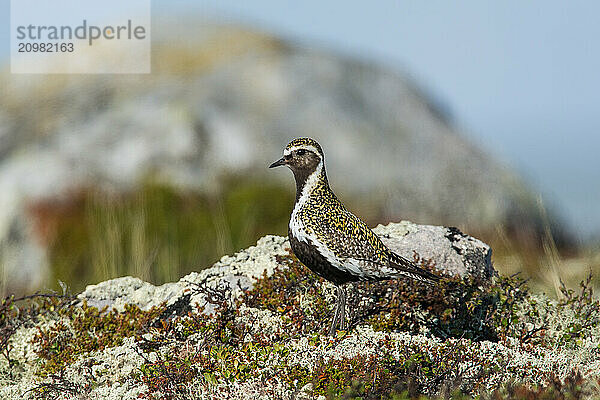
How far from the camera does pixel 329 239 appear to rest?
16.8 feet

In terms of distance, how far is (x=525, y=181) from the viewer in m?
11.8

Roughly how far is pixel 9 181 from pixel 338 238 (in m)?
6.93

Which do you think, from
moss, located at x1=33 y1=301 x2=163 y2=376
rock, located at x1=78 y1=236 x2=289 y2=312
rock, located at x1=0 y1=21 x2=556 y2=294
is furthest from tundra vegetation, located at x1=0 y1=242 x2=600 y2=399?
rock, located at x1=0 y1=21 x2=556 y2=294

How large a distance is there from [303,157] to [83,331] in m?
2.85

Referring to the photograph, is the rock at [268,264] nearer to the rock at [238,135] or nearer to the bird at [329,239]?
the bird at [329,239]

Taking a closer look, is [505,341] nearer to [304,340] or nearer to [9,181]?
[304,340]

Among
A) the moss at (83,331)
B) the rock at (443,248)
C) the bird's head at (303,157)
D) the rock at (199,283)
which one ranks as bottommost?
the moss at (83,331)

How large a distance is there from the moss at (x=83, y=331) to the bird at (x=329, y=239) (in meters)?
1.84

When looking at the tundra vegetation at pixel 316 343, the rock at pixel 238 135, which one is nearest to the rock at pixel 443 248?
the tundra vegetation at pixel 316 343

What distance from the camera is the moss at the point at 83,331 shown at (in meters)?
6.33

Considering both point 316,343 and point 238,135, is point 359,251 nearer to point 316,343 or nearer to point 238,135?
point 316,343

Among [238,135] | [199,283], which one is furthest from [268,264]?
[238,135]

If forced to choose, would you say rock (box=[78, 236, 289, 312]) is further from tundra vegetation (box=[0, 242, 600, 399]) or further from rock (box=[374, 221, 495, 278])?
rock (box=[374, 221, 495, 278])

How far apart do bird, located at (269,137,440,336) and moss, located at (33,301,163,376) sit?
6.03 feet
